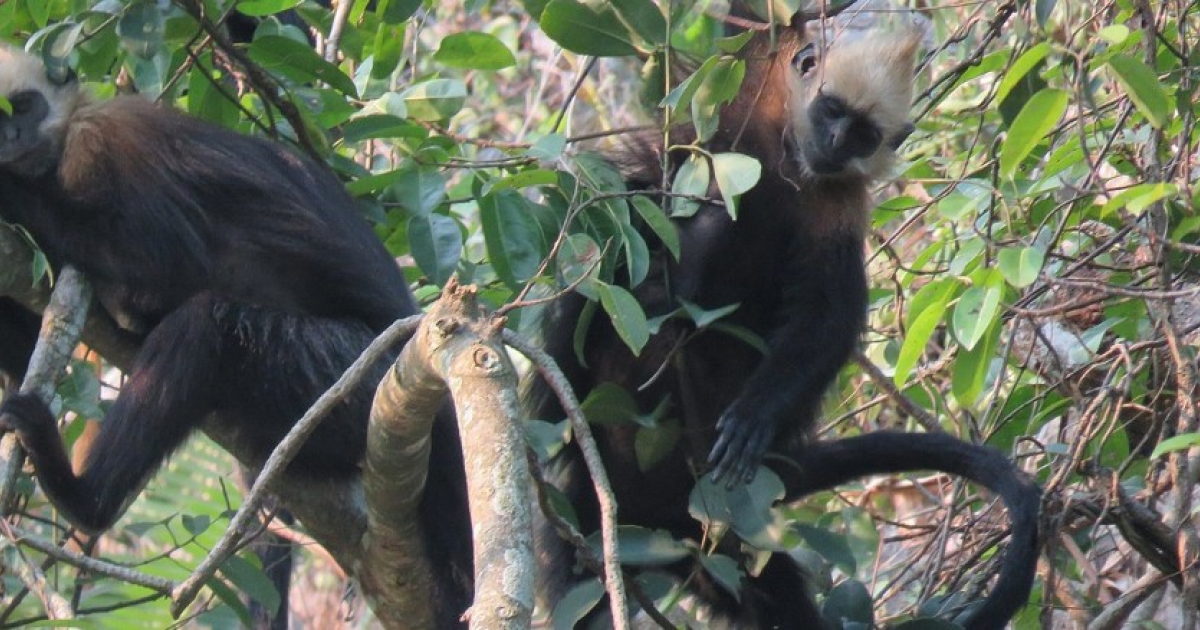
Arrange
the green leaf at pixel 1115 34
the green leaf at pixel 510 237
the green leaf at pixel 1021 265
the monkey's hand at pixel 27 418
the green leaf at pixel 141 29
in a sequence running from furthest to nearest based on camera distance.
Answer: the green leaf at pixel 510 237 < the green leaf at pixel 141 29 < the monkey's hand at pixel 27 418 < the green leaf at pixel 1021 265 < the green leaf at pixel 1115 34

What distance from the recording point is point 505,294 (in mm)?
3959

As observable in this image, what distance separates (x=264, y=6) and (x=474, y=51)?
536 millimetres

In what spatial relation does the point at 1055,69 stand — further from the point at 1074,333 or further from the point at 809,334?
the point at 1074,333

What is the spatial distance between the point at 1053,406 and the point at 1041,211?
21.9 inches

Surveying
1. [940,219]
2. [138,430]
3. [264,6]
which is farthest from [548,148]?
[940,219]

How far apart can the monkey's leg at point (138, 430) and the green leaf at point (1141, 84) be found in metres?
2.22

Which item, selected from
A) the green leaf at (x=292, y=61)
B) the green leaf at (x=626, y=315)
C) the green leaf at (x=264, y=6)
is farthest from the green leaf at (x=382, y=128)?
the green leaf at (x=626, y=315)

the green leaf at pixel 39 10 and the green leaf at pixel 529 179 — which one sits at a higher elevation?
the green leaf at pixel 39 10

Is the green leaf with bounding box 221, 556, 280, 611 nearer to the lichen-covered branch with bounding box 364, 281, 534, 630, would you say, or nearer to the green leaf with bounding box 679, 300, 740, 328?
the lichen-covered branch with bounding box 364, 281, 534, 630

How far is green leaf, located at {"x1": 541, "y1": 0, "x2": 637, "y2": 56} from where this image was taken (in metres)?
3.23

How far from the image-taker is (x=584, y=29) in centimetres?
329

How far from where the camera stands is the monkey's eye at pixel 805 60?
421 cm

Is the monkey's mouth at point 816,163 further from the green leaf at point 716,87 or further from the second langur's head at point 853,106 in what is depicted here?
the green leaf at point 716,87

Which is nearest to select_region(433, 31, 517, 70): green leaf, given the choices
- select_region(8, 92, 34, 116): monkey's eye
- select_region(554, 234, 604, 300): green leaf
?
select_region(554, 234, 604, 300): green leaf
